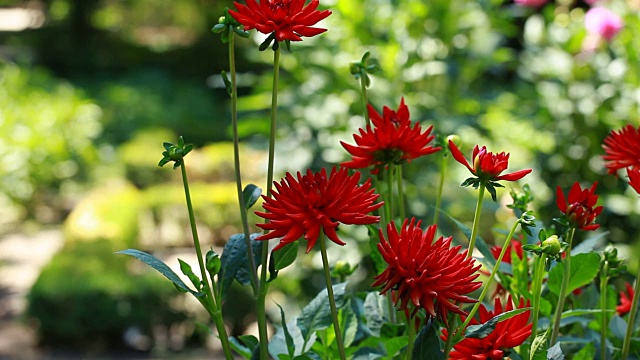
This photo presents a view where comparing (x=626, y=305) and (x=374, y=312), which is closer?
(x=374, y=312)

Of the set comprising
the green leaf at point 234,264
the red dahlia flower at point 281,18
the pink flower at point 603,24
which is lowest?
the green leaf at point 234,264

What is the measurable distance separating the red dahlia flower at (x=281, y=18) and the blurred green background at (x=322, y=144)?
Answer: 0.93 feet

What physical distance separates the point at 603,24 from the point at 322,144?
3.48 feet

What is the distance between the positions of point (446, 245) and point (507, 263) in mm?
270

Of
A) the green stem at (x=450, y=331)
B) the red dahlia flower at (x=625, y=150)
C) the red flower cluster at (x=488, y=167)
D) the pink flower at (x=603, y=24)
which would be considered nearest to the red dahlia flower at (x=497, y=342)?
the green stem at (x=450, y=331)

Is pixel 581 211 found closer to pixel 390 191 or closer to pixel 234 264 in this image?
pixel 390 191

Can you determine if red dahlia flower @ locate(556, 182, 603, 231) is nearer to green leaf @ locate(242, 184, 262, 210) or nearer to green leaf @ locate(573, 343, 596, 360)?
green leaf @ locate(573, 343, 596, 360)

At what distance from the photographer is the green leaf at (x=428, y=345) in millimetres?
599

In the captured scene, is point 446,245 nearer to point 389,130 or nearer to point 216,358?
point 389,130

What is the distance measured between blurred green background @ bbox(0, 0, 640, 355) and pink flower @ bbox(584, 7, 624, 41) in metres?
0.05

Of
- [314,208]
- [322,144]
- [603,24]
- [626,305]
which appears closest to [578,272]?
[626,305]

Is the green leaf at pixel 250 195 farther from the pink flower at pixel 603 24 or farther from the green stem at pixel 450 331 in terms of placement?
the pink flower at pixel 603 24

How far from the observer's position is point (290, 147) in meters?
2.84

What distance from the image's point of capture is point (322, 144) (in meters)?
2.78
